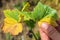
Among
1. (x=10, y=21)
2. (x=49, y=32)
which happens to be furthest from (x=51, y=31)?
(x=10, y=21)

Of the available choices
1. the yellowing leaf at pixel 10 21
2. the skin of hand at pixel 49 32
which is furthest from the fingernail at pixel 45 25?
the yellowing leaf at pixel 10 21

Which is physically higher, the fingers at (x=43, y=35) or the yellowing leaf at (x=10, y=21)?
the yellowing leaf at (x=10, y=21)

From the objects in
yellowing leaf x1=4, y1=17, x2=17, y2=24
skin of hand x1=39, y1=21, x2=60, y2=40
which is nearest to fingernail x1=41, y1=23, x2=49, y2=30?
skin of hand x1=39, y1=21, x2=60, y2=40

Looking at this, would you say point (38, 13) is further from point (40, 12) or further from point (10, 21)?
point (10, 21)

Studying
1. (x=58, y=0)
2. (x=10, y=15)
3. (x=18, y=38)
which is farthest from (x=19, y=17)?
(x=58, y=0)

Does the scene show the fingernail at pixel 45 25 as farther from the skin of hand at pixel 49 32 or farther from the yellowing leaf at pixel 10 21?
the yellowing leaf at pixel 10 21

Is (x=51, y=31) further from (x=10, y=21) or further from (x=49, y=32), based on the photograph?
(x=10, y=21)

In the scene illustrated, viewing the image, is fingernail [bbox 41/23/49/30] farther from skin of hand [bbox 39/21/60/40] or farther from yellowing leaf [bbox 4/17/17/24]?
yellowing leaf [bbox 4/17/17/24]

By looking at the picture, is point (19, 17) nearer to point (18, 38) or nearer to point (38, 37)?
point (38, 37)
